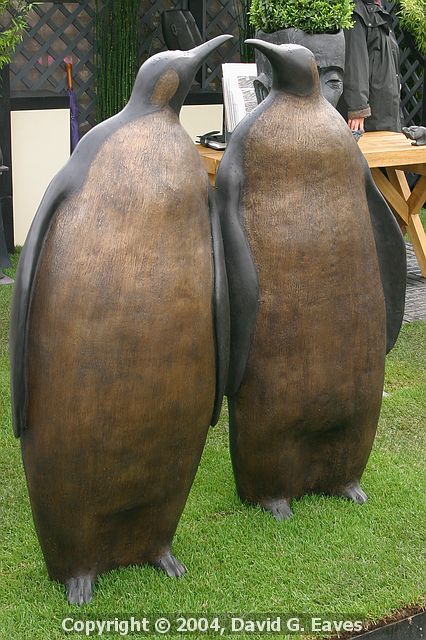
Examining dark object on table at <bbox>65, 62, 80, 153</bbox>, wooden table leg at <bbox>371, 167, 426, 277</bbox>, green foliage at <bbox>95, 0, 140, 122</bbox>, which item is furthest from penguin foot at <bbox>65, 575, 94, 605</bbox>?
green foliage at <bbox>95, 0, 140, 122</bbox>

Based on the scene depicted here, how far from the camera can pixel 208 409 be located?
253 cm

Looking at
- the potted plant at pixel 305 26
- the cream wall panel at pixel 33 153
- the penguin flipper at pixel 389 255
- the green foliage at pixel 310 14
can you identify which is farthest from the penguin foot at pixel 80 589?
the cream wall panel at pixel 33 153

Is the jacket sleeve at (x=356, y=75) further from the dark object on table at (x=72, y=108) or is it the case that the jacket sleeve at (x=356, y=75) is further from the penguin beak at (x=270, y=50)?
the penguin beak at (x=270, y=50)

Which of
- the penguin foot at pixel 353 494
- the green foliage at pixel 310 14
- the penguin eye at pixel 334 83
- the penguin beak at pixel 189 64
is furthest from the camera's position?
the green foliage at pixel 310 14

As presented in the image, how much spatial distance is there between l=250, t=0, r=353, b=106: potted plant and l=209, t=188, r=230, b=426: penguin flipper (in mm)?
1410

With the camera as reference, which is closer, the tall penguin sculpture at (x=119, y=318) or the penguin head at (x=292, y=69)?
the tall penguin sculpture at (x=119, y=318)

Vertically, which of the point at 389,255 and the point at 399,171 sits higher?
the point at 389,255

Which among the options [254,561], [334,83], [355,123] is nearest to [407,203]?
[355,123]

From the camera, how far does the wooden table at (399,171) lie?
17.4ft

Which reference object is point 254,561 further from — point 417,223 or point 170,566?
point 417,223

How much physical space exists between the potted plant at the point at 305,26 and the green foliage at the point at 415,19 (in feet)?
12.4

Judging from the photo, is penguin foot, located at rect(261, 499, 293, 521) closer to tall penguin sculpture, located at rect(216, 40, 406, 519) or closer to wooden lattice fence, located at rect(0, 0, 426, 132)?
tall penguin sculpture, located at rect(216, 40, 406, 519)

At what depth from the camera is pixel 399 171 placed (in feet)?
21.1

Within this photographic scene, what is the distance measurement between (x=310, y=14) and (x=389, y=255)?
1402mm
